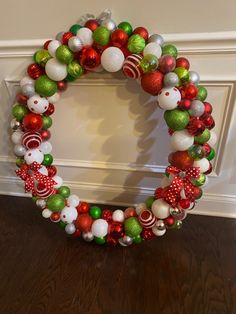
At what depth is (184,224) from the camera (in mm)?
1483

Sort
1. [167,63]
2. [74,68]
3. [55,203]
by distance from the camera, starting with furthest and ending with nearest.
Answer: [55,203] → [74,68] → [167,63]

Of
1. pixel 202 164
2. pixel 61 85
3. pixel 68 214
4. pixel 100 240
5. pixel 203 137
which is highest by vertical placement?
pixel 61 85

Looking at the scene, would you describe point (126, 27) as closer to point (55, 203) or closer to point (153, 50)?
point (153, 50)

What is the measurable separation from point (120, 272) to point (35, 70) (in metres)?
0.95

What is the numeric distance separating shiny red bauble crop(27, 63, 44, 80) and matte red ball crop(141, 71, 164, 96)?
45cm

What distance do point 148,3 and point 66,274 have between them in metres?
1.18

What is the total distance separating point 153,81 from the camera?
106cm

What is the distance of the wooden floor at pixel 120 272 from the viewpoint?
3.68 feet

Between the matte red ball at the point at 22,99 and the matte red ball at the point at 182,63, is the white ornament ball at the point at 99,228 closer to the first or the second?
the matte red ball at the point at 22,99

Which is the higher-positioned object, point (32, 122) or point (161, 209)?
point (32, 122)

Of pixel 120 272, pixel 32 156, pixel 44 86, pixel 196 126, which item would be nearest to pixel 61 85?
pixel 44 86

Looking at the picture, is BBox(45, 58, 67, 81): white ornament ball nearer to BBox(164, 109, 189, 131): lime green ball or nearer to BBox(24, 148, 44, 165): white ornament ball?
BBox(24, 148, 44, 165): white ornament ball

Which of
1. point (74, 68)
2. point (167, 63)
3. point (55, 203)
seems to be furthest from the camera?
point (55, 203)

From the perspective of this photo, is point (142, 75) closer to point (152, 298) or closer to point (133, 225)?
point (133, 225)
